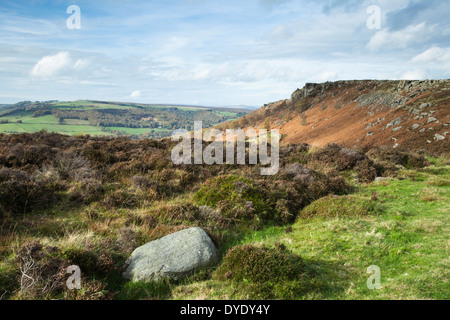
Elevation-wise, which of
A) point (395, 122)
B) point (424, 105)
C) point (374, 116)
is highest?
point (424, 105)

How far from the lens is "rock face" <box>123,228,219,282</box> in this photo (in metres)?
5.16

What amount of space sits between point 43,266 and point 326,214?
774cm

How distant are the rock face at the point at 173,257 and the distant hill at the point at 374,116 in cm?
2192

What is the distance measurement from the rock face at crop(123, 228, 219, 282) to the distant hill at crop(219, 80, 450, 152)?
21925 mm

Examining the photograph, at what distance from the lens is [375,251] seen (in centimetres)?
598

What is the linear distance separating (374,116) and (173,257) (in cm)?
3444

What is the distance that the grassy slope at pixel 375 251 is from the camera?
14.8ft

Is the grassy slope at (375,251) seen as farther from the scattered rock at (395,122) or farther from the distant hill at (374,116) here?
the scattered rock at (395,122)
